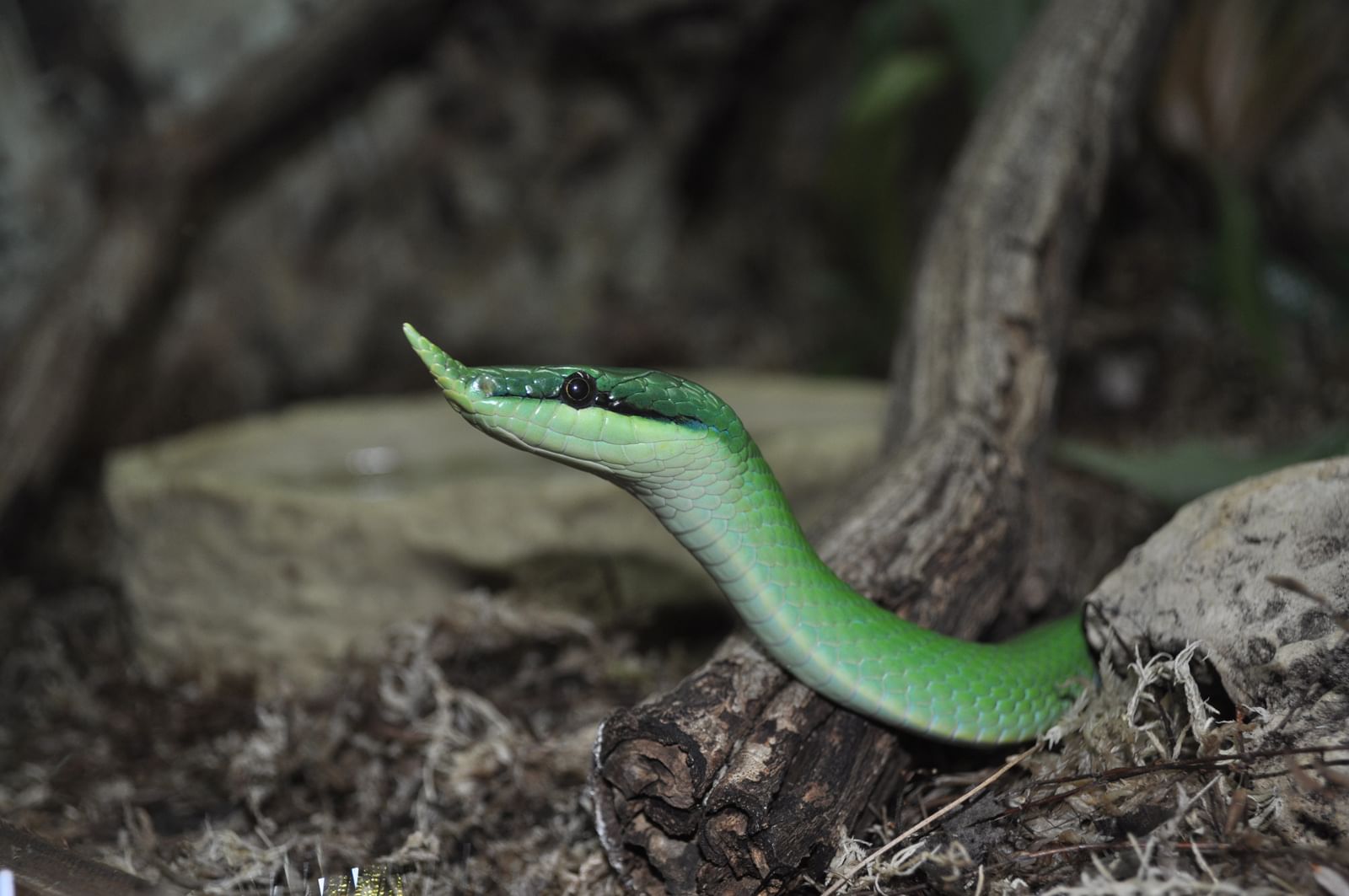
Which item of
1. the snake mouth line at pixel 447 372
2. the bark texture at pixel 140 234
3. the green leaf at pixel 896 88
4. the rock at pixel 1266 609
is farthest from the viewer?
the green leaf at pixel 896 88

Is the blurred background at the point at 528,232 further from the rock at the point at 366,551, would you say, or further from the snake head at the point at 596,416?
the snake head at the point at 596,416

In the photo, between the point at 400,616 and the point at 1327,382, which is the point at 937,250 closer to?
the point at 400,616

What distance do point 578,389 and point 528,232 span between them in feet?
16.3

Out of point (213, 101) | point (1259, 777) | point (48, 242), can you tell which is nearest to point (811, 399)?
point (1259, 777)

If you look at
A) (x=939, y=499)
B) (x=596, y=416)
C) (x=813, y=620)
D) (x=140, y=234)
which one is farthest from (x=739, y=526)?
(x=140, y=234)

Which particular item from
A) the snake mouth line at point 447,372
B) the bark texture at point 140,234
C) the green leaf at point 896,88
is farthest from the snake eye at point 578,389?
the bark texture at point 140,234

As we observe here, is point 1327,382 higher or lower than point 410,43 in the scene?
lower

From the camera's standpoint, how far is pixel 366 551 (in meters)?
3.65

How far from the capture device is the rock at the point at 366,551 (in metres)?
3.63

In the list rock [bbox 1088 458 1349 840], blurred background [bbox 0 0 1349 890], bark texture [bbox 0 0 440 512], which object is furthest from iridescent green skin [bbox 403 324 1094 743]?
bark texture [bbox 0 0 440 512]

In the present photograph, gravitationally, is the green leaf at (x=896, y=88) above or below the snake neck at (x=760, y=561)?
above

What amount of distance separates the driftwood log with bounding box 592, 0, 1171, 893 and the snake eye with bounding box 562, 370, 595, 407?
687 millimetres

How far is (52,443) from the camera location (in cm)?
469

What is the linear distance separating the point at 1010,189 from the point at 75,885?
3490mm
